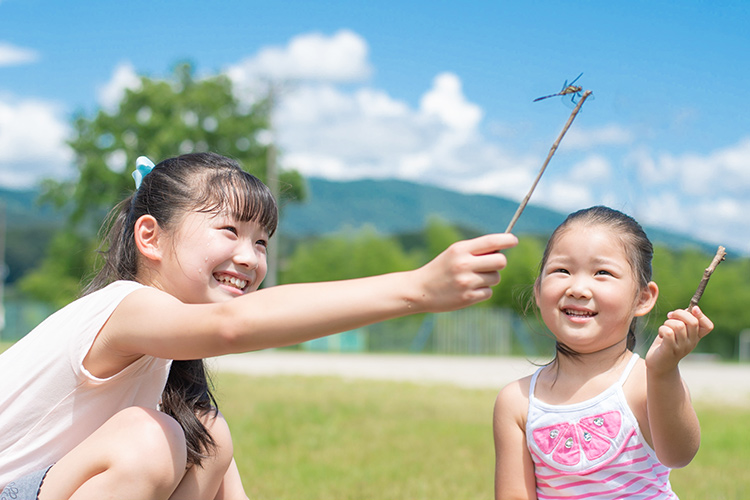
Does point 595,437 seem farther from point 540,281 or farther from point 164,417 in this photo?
point 164,417

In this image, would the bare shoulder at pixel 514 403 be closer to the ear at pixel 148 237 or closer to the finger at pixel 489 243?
the finger at pixel 489 243

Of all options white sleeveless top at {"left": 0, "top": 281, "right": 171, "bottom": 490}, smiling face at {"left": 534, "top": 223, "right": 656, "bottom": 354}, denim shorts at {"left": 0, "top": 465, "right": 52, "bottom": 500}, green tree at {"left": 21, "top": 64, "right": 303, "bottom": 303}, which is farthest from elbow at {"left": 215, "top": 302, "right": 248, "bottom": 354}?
green tree at {"left": 21, "top": 64, "right": 303, "bottom": 303}

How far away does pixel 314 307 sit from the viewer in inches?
66.2

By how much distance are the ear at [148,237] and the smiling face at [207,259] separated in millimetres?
22

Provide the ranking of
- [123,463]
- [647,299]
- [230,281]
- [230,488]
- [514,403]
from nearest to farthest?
[123,463], [230,281], [647,299], [514,403], [230,488]

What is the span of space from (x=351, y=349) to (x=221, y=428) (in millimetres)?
24761

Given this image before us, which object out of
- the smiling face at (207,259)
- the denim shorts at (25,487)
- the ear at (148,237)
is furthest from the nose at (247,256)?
the denim shorts at (25,487)

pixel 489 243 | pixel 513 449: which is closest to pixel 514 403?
pixel 513 449

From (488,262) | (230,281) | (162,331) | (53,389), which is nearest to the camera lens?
(488,262)

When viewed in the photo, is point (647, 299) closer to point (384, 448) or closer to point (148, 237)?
point (148, 237)

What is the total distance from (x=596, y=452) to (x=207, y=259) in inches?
51.2

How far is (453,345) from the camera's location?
26.7m

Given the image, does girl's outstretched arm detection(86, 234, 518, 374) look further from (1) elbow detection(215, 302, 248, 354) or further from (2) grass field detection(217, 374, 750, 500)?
(2) grass field detection(217, 374, 750, 500)

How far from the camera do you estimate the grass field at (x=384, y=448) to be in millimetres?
3764
